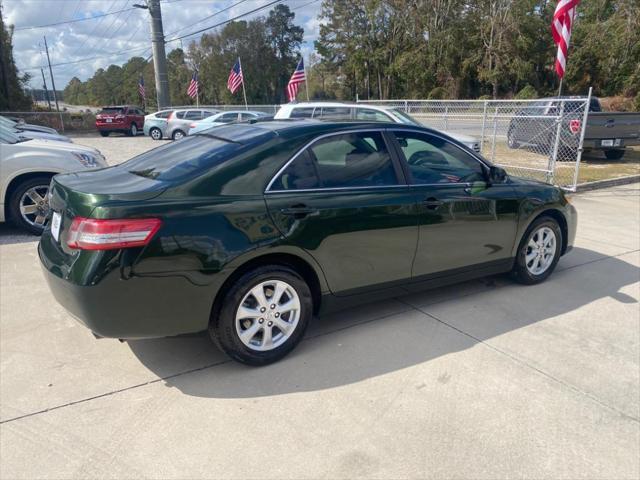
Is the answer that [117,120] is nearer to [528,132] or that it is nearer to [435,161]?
[528,132]

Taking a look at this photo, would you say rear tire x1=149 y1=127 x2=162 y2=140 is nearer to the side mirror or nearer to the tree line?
the side mirror

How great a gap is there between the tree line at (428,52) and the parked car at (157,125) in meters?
27.8

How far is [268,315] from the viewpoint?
3199 millimetres

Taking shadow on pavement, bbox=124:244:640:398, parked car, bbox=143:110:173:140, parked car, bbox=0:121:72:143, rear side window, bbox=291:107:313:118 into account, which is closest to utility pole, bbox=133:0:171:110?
parked car, bbox=143:110:173:140

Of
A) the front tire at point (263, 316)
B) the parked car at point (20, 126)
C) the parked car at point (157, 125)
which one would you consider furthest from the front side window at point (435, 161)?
the parked car at point (157, 125)

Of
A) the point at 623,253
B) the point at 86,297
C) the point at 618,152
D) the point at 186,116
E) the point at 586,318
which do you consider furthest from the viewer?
the point at 186,116

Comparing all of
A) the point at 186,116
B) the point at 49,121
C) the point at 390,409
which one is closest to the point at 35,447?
the point at 390,409

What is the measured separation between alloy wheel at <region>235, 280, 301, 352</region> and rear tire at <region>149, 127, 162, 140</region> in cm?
2117

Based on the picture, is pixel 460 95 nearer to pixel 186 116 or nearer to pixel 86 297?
pixel 186 116

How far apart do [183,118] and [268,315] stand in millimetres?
19675

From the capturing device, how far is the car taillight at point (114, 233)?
2.69 m

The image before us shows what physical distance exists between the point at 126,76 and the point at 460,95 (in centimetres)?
6946

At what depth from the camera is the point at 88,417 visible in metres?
2.76

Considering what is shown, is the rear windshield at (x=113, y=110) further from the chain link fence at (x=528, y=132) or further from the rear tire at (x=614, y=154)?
the rear tire at (x=614, y=154)
